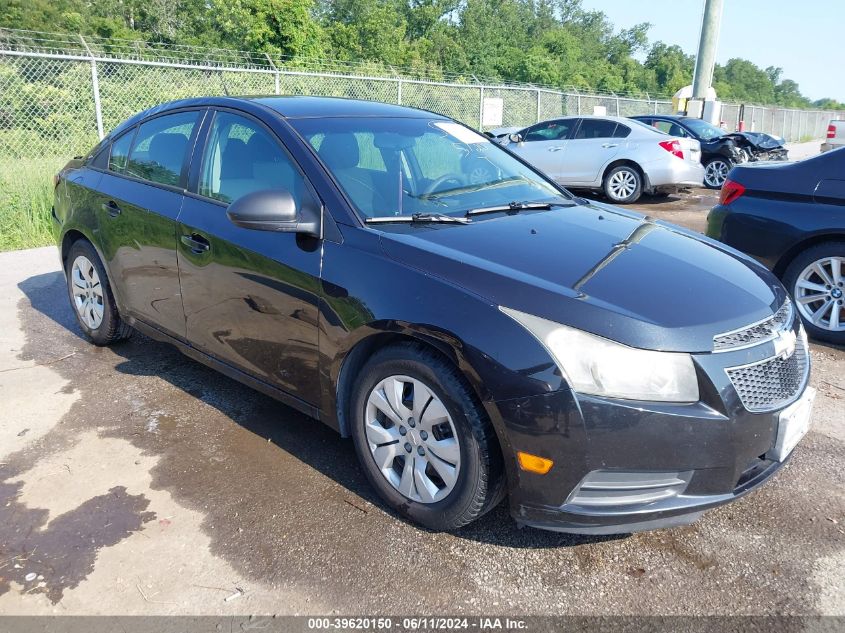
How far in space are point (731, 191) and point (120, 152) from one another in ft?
15.0

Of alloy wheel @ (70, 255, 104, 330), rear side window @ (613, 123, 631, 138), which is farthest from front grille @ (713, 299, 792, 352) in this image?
rear side window @ (613, 123, 631, 138)

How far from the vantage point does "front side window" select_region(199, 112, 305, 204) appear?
3330 mm

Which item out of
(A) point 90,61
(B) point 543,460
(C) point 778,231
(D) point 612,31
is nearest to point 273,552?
(B) point 543,460

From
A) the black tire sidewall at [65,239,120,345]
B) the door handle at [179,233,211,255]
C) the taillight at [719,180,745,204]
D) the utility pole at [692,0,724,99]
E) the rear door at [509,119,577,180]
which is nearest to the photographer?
the door handle at [179,233,211,255]

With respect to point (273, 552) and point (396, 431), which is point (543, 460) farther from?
point (273, 552)

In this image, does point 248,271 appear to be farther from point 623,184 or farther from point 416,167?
point 623,184

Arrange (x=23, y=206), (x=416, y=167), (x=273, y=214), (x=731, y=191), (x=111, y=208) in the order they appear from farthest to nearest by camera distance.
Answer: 1. (x=23, y=206)
2. (x=731, y=191)
3. (x=111, y=208)
4. (x=416, y=167)
5. (x=273, y=214)

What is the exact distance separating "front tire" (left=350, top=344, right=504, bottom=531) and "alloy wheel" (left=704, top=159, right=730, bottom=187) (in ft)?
45.0

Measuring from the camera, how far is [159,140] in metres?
4.16

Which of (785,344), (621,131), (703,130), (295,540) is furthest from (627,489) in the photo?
(703,130)

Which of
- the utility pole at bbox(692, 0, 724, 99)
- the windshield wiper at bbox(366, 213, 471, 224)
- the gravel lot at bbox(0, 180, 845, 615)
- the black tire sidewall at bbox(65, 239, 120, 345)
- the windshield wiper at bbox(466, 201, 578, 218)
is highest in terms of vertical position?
the utility pole at bbox(692, 0, 724, 99)

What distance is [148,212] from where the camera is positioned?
13.0ft

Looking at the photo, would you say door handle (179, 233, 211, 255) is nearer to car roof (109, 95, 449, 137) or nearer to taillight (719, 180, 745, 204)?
car roof (109, 95, 449, 137)

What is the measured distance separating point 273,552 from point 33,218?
713 cm
